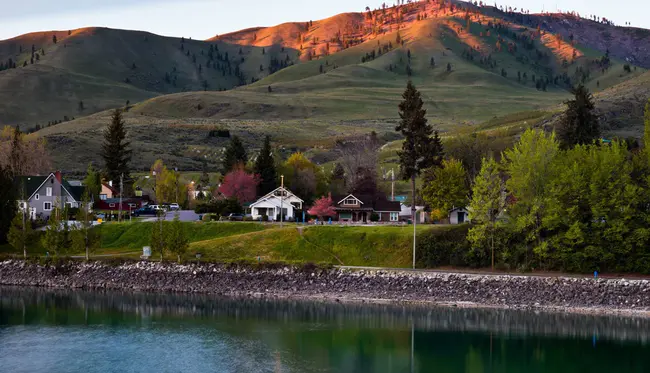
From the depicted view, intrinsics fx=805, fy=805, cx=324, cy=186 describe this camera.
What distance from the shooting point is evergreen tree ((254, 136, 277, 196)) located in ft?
375

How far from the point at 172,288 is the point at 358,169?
4992 cm

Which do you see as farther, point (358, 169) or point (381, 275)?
point (358, 169)

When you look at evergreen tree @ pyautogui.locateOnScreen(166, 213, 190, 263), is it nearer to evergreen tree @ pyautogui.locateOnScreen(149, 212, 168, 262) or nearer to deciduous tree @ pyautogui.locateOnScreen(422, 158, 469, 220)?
evergreen tree @ pyautogui.locateOnScreen(149, 212, 168, 262)

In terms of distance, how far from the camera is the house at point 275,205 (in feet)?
338

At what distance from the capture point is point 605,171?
72062 millimetres

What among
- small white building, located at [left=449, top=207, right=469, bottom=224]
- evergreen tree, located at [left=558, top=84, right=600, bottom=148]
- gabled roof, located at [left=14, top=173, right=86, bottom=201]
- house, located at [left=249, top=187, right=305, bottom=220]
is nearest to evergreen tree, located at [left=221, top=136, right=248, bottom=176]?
house, located at [left=249, top=187, right=305, bottom=220]

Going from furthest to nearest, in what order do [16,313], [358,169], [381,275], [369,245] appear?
[358,169], [369,245], [381,275], [16,313]

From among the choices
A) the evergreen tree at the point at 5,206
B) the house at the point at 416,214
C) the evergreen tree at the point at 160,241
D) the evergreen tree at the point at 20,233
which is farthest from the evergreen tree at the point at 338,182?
the evergreen tree at the point at 5,206

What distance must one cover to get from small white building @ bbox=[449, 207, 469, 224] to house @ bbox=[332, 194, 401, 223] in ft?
29.4

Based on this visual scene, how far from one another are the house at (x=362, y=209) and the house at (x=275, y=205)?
18.9ft

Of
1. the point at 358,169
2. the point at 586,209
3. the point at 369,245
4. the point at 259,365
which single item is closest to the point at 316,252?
the point at 369,245

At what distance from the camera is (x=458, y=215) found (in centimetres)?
9550

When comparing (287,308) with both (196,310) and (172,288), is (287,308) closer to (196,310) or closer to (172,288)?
(196,310)

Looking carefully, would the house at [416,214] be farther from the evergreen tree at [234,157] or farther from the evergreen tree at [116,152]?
the evergreen tree at [116,152]
